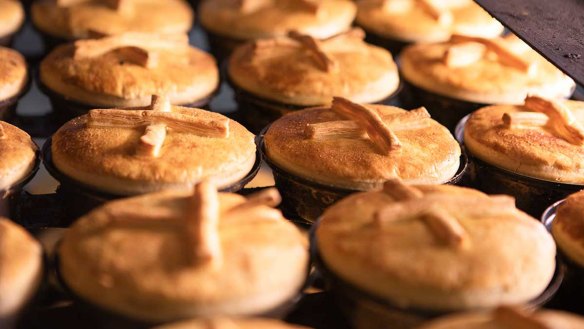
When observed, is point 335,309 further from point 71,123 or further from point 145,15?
point 145,15

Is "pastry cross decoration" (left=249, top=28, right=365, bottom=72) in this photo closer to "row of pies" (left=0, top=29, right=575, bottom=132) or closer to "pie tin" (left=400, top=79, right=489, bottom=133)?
"row of pies" (left=0, top=29, right=575, bottom=132)

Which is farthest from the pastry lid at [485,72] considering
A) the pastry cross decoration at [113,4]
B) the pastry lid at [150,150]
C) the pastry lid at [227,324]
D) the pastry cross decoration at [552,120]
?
the pastry lid at [227,324]

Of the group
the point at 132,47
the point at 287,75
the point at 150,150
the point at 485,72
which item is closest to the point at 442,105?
the point at 485,72

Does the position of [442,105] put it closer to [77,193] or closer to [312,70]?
[312,70]

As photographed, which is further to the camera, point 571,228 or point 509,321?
point 571,228

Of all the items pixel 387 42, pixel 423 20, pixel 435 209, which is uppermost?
pixel 435 209

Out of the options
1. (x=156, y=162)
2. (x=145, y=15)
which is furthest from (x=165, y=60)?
(x=156, y=162)

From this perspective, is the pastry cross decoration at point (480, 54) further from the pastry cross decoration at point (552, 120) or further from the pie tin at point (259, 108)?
the pastry cross decoration at point (552, 120)

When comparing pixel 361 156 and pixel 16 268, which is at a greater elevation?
pixel 16 268

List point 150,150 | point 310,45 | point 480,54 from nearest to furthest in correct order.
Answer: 1. point 150,150
2. point 310,45
3. point 480,54
